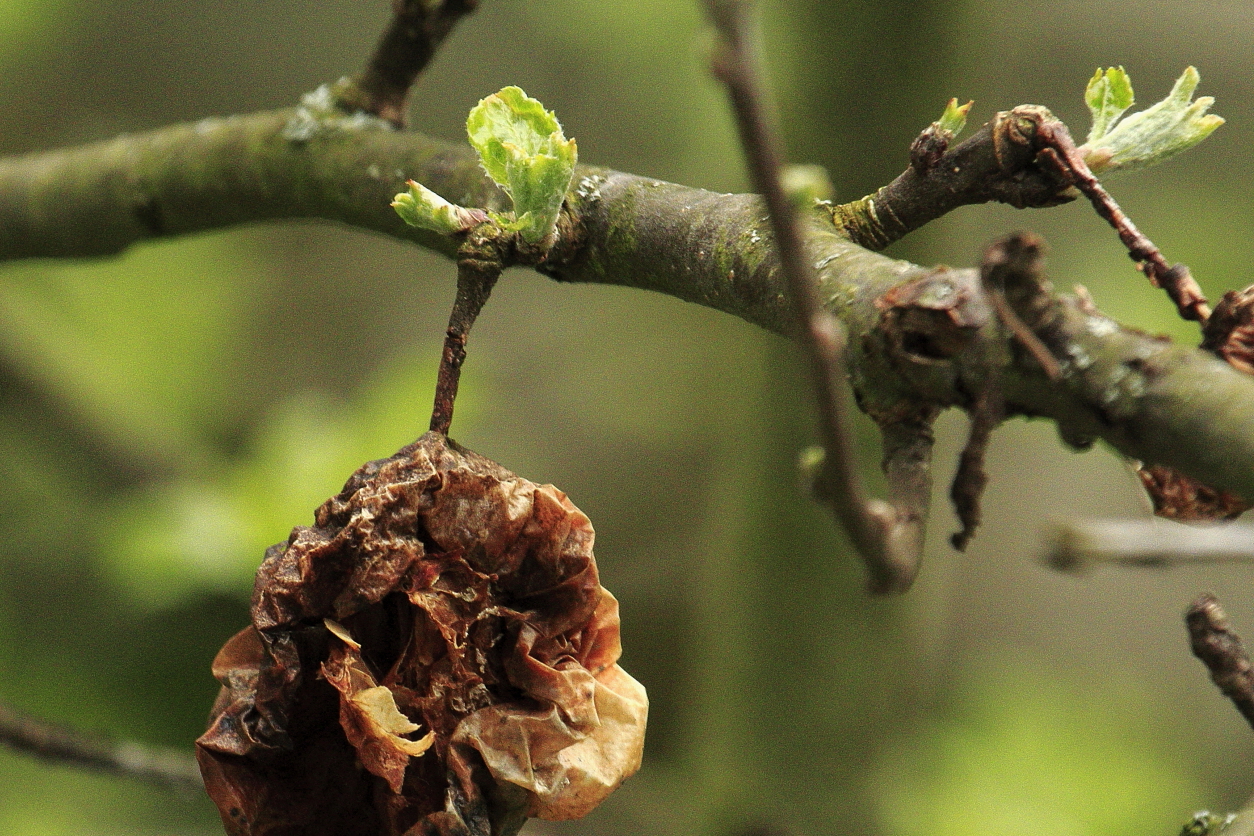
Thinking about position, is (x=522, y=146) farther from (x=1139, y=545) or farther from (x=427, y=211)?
(x=1139, y=545)

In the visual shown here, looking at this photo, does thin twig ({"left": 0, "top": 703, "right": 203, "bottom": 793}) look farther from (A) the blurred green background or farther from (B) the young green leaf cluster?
(B) the young green leaf cluster

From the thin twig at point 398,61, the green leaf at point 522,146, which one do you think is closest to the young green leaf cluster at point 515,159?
the green leaf at point 522,146

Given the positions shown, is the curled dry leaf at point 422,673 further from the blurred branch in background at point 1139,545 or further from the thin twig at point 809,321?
the blurred branch in background at point 1139,545

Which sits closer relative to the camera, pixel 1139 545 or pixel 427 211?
pixel 1139 545

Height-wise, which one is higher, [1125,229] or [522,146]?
[522,146]

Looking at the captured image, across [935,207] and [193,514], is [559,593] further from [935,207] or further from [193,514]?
[193,514]

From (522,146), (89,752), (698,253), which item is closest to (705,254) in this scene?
(698,253)
